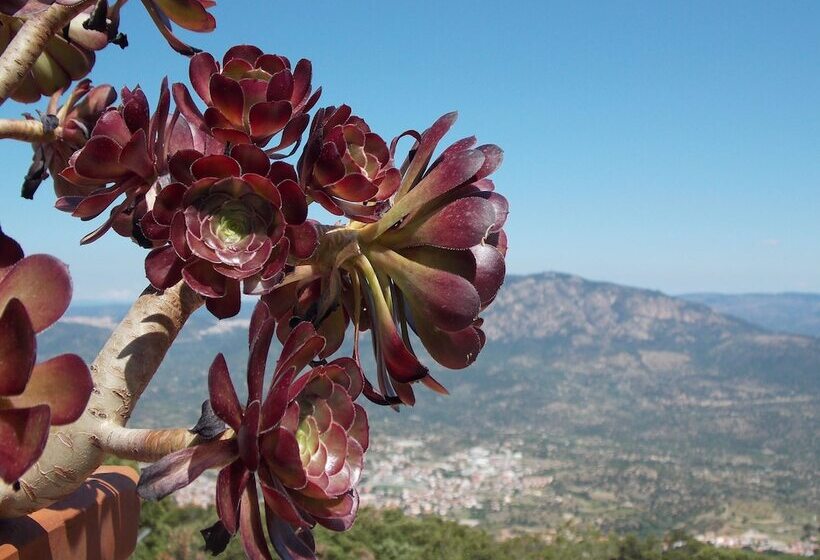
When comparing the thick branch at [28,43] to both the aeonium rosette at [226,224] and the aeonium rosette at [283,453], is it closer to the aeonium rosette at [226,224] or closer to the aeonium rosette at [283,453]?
the aeonium rosette at [226,224]

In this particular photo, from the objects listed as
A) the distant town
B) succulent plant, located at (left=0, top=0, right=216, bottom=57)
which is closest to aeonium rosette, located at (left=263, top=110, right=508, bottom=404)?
succulent plant, located at (left=0, top=0, right=216, bottom=57)

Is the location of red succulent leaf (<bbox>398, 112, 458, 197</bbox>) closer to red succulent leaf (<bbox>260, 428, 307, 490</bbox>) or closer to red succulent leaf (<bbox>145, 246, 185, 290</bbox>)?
red succulent leaf (<bbox>145, 246, 185, 290</bbox>)

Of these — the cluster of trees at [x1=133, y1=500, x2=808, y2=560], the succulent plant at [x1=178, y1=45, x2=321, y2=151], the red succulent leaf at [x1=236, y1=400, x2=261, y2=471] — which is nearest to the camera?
the red succulent leaf at [x1=236, y1=400, x2=261, y2=471]

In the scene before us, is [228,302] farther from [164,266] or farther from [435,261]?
[435,261]

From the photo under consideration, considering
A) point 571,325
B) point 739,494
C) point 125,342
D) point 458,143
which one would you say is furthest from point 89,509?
point 571,325

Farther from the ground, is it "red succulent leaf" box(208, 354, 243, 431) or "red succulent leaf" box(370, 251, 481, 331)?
"red succulent leaf" box(370, 251, 481, 331)

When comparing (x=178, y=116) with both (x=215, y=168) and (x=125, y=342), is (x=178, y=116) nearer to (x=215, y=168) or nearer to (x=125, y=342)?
(x=215, y=168)

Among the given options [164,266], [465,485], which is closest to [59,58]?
[164,266]
